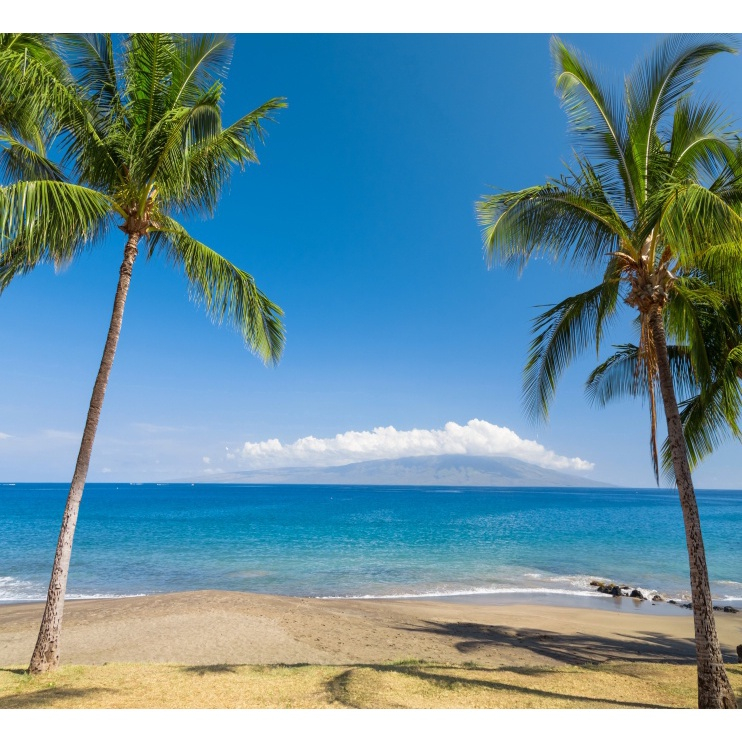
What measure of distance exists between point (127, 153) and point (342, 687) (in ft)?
26.2

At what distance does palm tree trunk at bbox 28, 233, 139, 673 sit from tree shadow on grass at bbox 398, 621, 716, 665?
7844 mm

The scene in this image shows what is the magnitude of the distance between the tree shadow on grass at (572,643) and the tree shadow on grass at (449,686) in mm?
3628

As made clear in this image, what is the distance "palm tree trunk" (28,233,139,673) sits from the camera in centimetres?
632

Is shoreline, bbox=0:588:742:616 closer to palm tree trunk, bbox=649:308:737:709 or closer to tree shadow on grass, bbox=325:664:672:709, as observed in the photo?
tree shadow on grass, bbox=325:664:672:709

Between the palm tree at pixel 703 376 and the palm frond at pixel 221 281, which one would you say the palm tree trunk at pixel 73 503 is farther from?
the palm tree at pixel 703 376

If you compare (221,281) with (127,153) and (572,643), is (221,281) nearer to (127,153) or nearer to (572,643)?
(127,153)

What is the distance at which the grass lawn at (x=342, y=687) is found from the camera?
215 inches

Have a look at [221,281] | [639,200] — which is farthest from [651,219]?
[221,281]

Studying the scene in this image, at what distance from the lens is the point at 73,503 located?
6484 mm

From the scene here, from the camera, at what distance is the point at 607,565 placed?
25875 millimetres
